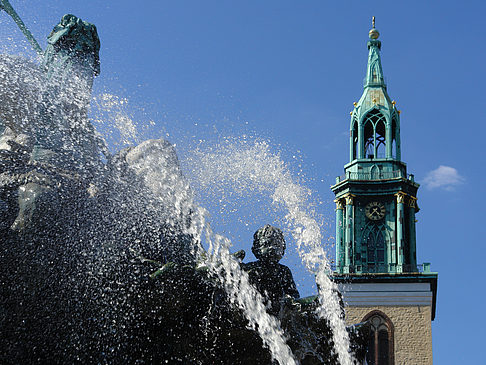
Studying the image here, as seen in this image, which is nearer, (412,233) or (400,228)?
(400,228)

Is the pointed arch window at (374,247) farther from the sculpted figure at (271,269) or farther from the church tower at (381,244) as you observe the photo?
the sculpted figure at (271,269)

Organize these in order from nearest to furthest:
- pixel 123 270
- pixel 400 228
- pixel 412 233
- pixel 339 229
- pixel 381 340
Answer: pixel 123 270 → pixel 381 340 → pixel 400 228 → pixel 412 233 → pixel 339 229

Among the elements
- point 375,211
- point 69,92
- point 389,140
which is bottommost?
point 69,92

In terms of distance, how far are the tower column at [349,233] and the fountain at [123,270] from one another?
4535 centimetres

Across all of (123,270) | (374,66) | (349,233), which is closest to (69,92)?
(123,270)

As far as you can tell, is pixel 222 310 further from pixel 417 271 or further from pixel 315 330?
pixel 417 271

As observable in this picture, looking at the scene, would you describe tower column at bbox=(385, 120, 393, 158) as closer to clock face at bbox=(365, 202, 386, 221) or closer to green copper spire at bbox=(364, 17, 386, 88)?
clock face at bbox=(365, 202, 386, 221)

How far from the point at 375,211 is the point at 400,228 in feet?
8.05

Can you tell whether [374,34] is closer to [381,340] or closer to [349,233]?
[349,233]

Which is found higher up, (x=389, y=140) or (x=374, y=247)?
(x=389, y=140)

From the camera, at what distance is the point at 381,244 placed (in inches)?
2172

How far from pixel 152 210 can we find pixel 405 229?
48801 mm

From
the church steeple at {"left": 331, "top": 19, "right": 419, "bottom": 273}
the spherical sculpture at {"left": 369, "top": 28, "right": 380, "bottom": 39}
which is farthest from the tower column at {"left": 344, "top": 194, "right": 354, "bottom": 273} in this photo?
the spherical sculpture at {"left": 369, "top": 28, "right": 380, "bottom": 39}

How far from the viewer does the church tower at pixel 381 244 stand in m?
51.3
